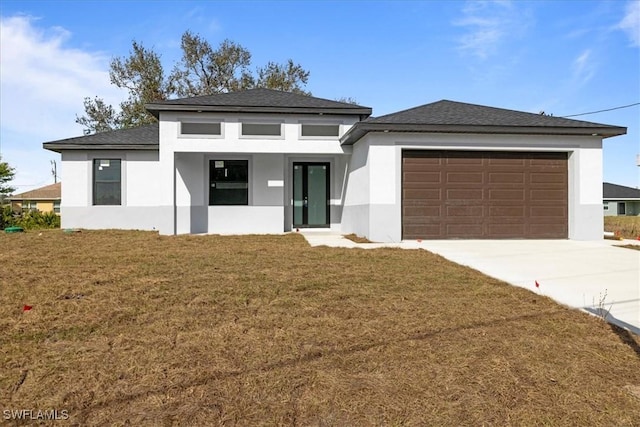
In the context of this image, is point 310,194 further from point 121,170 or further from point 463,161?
point 121,170

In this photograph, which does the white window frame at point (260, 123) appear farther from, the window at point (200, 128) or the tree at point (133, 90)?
the tree at point (133, 90)

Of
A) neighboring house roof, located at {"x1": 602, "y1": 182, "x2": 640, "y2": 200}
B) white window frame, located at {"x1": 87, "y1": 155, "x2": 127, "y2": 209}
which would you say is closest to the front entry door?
white window frame, located at {"x1": 87, "y1": 155, "x2": 127, "y2": 209}

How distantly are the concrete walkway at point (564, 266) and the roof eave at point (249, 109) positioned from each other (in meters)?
4.40

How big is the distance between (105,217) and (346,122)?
31.9ft

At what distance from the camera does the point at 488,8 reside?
12.1 m

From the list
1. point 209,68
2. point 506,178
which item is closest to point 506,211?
point 506,178

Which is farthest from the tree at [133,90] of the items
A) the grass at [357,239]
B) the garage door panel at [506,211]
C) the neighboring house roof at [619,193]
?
the neighboring house roof at [619,193]

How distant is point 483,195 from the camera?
11.6 metres

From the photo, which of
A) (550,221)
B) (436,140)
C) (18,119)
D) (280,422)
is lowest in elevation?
(280,422)

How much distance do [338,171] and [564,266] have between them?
8.84m

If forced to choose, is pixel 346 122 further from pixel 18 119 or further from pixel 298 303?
pixel 18 119

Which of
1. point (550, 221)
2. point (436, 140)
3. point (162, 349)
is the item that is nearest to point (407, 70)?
point (436, 140)

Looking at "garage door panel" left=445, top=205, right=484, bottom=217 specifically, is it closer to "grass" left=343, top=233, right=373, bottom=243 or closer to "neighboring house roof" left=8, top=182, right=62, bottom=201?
"grass" left=343, top=233, right=373, bottom=243

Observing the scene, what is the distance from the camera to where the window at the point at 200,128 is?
1315 cm
